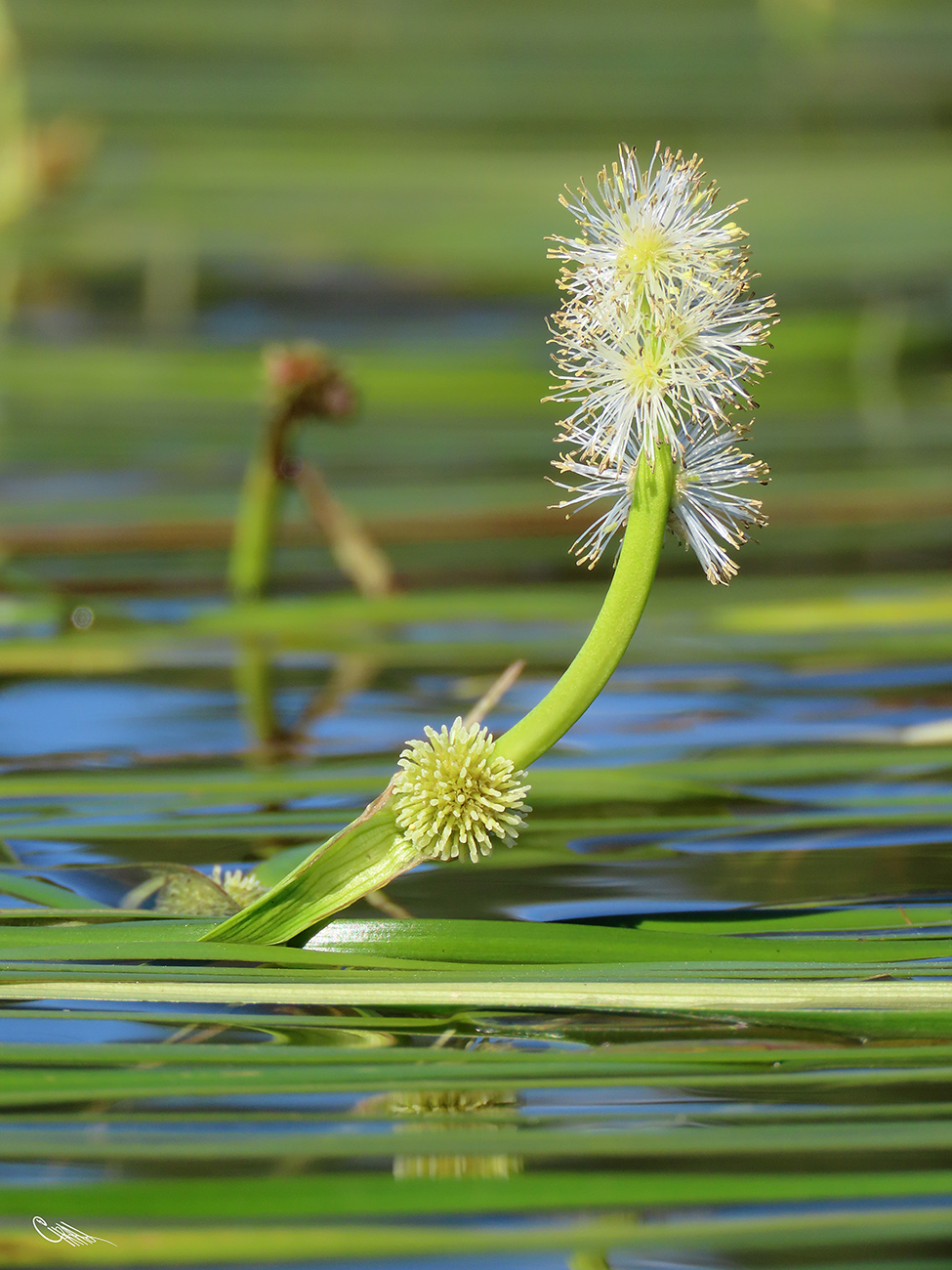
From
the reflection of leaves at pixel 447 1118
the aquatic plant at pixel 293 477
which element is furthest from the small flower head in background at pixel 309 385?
the reflection of leaves at pixel 447 1118

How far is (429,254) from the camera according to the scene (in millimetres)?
4559

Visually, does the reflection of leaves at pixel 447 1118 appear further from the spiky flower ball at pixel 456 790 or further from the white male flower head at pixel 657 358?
the white male flower head at pixel 657 358

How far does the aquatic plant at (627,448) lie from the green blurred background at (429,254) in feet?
1.89

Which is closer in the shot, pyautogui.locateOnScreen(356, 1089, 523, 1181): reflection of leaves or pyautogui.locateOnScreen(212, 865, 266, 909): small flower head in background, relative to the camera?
pyautogui.locateOnScreen(356, 1089, 523, 1181): reflection of leaves

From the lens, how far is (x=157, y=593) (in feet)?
7.39

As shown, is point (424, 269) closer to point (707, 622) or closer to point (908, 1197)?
point (707, 622)

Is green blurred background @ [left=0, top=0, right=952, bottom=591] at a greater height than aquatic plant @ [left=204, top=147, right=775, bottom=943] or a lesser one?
greater

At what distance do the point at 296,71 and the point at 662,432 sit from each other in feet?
21.7

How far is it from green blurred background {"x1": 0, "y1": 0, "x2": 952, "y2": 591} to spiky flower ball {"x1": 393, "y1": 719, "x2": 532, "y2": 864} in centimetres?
62

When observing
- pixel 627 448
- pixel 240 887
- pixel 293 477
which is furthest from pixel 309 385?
pixel 627 448

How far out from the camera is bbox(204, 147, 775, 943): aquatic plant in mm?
921

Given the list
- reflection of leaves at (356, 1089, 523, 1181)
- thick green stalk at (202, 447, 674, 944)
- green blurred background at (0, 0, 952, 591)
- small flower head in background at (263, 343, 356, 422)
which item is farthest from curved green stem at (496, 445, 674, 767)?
small flower head in background at (263, 343, 356, 422)

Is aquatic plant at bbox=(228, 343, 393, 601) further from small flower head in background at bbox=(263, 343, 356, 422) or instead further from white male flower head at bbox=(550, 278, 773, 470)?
white male flower head at bbox=(550, 278, 773, 470)

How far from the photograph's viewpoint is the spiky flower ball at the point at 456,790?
954 millimetres
